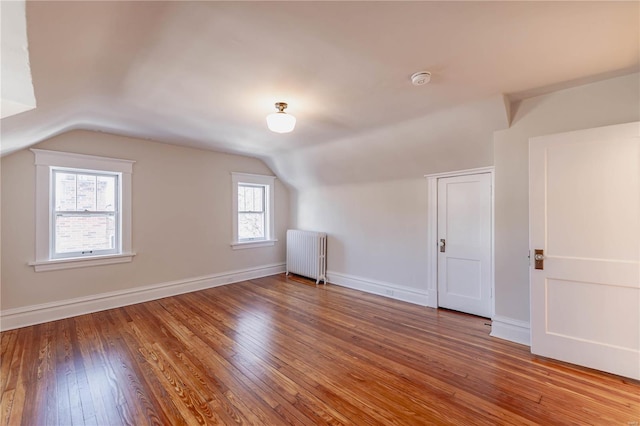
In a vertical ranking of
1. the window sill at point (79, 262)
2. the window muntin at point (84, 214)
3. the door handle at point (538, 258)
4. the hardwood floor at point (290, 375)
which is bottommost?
the hardwood floor at point (290, 375)

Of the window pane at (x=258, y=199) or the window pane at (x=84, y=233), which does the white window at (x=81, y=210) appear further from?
the window pane at (x=258, y=199)

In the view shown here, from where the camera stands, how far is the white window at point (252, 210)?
5.28 meters

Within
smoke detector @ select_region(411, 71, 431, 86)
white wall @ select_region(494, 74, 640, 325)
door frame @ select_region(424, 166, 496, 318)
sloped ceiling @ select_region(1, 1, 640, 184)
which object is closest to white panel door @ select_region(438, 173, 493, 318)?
door frame @ select_region(424, 166, 496, 318)

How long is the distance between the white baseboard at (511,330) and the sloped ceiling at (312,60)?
2023 mm

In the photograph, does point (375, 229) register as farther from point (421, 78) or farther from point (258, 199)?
point (421, 78)

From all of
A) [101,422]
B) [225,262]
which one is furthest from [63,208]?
[101,422]

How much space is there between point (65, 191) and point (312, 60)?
376cm

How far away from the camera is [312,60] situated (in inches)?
78.0

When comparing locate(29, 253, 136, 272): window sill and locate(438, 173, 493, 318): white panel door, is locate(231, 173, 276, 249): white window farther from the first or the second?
locate(438, 173, 493, 318): white panel door

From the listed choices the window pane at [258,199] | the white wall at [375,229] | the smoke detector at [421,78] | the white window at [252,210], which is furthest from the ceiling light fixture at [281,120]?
the window pane at [258,199]

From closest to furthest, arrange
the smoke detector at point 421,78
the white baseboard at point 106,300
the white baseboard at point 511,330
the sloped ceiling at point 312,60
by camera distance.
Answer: the sloped ceiling at point 312,60 → the smoke detector at point 421,78 → the white baseboard at point 511,330 → the white baseboard at point 106,300

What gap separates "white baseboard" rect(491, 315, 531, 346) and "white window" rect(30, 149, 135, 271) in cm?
484

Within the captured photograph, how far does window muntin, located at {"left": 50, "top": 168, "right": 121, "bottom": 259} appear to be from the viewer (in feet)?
11.6

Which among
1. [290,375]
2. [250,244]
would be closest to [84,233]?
[250,244]
